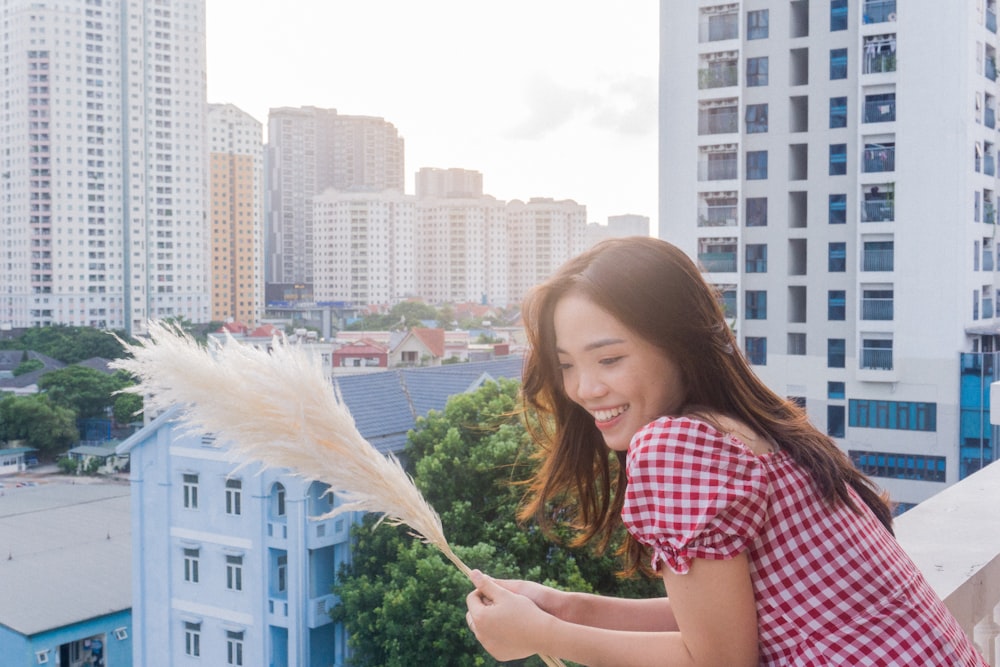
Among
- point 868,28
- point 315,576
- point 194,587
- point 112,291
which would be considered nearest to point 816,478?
point 315,576

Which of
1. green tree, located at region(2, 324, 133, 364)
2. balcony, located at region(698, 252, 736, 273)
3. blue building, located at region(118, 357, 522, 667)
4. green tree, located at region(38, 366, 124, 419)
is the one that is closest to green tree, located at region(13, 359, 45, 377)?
green tree, located at region(2, 324, 133, 364)

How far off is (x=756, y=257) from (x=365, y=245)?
2928 mm

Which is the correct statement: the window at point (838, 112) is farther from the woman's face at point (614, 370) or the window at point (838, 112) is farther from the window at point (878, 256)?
the woman's face at point (614, 370)

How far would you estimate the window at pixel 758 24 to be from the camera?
6.77 m

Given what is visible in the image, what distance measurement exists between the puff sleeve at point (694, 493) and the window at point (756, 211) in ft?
22.6

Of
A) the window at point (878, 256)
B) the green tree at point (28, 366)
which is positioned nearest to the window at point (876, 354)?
the window at point (878, 256)

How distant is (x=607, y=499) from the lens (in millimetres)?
552

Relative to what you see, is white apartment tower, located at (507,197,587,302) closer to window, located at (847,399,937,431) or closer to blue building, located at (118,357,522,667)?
window, located at (847,399,937,431)

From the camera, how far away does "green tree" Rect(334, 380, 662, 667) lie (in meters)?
2.73

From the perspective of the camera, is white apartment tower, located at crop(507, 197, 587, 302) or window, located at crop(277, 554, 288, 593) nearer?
window, located at crop(277, 554, 288, 593)

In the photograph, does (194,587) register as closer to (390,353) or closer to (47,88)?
(390,353)

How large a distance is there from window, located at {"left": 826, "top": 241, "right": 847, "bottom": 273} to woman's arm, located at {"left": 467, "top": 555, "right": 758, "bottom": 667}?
6.78m

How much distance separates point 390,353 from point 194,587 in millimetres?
1851

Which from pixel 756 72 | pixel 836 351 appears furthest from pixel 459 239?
pixel 836 351
